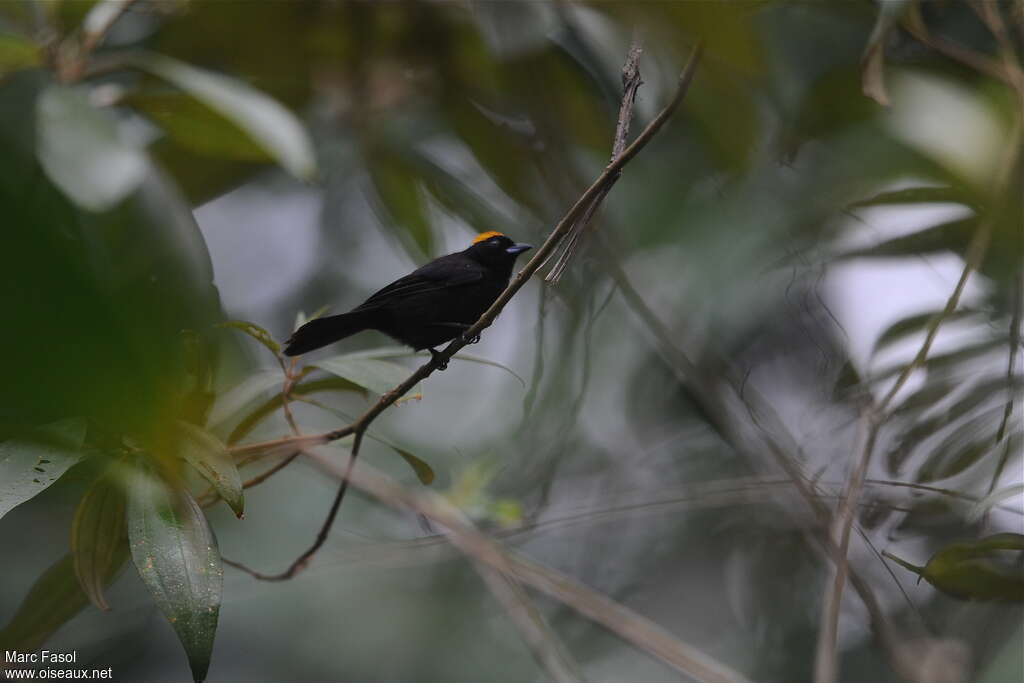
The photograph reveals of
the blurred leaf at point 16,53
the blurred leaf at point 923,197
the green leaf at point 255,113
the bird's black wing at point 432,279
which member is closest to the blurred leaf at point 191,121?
the green leaf at point 255,113

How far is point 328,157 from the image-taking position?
4055mm

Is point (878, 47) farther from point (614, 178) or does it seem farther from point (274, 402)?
point (274, 402)

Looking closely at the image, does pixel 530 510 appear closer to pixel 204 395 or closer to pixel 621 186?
pixel 621 186

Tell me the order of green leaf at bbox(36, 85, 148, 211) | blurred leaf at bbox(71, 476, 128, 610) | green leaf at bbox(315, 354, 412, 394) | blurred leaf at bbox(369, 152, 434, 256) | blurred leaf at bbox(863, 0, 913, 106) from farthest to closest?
1. blurred leaf at bbox(369, 152, 434, 256)
2. blurred leaf at bbox(863, 0, 913, 106)
3. green leaf at bbox(315, 354, 412, 394)
4. green leaf at bbox(36, 85, 148, 211)
5. blurred leaf at bbox(71, 476, 128, 610)

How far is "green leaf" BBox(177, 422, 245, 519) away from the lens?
1.57 m

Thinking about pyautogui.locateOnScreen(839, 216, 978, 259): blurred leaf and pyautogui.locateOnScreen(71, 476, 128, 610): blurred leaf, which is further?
pyautogui.locateOnScreen(839, 216, 978, 259): blurred leaf

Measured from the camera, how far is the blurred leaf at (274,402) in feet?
7.01

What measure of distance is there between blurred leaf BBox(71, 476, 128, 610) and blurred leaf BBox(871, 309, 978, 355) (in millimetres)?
2219

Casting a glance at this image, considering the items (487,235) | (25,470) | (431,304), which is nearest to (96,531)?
(25,470)

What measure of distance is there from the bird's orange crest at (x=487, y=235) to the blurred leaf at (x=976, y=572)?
1691 mm

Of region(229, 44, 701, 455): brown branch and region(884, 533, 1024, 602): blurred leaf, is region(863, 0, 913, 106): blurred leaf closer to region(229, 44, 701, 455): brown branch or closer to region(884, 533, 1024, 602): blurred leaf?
region(229, 44, 701, 455): brown branch

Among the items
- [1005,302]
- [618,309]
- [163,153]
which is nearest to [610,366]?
[618,309]

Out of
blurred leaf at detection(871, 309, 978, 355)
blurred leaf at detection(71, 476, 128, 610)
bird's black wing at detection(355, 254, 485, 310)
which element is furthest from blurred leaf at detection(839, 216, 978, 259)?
blurred leaf at detection(71, 476, 128, 610)

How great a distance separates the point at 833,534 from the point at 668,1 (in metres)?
1.54
